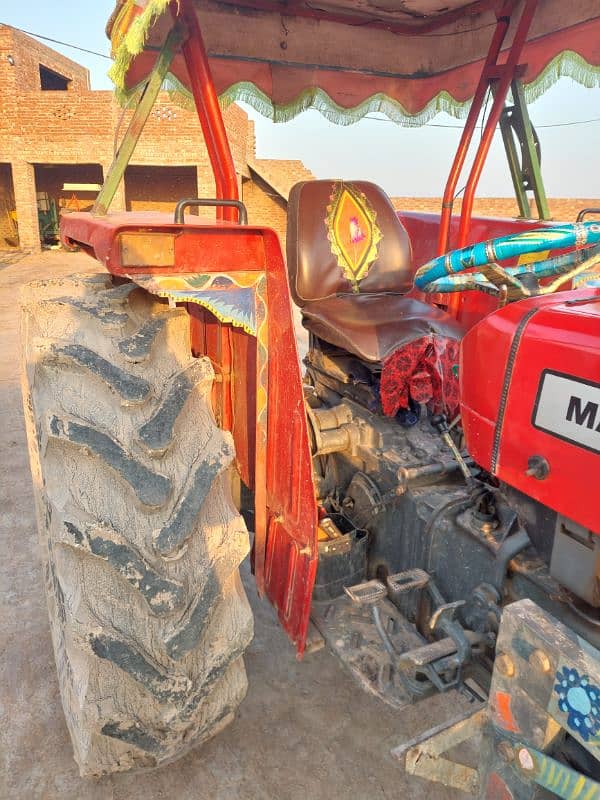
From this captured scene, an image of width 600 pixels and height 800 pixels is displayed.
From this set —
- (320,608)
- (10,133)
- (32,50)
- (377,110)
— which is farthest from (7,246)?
(320,608)

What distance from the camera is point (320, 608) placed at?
5.80ft

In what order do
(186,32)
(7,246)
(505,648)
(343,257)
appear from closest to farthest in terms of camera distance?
1. (505,648)
2. (186,32)
3. (343,257)
4. (7,246)

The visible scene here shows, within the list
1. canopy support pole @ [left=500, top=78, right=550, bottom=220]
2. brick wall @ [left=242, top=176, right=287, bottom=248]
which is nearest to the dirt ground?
canopy support pole @ [left=500, top=78, right=550, bottom=220]

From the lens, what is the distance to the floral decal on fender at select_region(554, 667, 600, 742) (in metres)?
0.81

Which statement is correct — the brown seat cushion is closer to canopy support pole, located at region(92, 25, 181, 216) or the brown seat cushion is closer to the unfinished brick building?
canopy support pole, located at region(92, 25, 181, 216)

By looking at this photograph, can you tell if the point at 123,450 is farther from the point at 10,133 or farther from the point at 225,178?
the point at 10,133

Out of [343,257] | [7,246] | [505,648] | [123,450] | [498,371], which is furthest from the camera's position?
[7,246]

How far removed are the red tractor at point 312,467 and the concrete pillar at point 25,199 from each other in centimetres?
1318

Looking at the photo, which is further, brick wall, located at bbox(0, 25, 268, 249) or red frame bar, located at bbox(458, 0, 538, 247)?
brick wall, located at bbox(0, 25, 268, 249)

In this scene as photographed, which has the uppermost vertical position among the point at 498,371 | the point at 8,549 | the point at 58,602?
the point at 498,371

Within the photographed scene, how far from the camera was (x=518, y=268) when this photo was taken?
1158 millimetres

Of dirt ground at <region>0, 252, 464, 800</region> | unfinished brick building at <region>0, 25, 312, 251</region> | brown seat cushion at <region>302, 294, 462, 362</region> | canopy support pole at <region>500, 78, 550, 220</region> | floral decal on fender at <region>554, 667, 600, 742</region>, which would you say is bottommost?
dirt ground at <region>0, 252, 464, 800</region>

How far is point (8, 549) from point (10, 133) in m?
13.8

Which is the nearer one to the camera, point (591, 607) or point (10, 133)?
point (591, 607)
